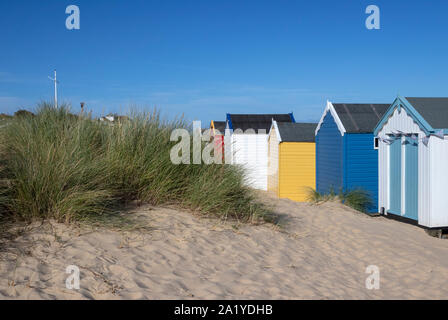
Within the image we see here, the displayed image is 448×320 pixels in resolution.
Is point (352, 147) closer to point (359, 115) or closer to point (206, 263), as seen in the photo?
point (359, 115)

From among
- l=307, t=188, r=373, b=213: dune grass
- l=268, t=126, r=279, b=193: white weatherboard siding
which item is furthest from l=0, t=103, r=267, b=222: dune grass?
l=268, t=126, r=279, b=193: white weatherboard siding

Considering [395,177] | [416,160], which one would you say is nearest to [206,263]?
[416,160]

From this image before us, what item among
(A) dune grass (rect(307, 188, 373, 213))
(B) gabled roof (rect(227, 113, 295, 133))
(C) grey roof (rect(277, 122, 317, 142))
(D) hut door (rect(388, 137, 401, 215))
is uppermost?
(B) gabled roof (rect(227, 113, 295, 133))

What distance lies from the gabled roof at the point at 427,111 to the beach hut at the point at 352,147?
2.17 m

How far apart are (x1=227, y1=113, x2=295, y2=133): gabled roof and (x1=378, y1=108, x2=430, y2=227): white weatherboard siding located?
364 inches

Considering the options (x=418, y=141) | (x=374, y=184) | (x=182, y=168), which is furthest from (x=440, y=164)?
(x=182, y=168)

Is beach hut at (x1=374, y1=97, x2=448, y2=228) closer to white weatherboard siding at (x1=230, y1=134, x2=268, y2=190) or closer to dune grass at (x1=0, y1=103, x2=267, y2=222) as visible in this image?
dune grass at (x1=0, y1=103, x2=267, y2=222)

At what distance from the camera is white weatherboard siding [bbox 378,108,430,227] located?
31.5 feet

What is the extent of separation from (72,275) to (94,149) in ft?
9.96

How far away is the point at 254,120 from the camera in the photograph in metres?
21.2

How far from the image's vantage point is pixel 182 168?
6.70 m

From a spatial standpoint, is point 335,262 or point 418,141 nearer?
point 335,262
